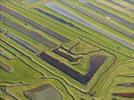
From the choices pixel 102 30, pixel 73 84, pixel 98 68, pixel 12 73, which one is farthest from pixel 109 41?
pixel 12 73

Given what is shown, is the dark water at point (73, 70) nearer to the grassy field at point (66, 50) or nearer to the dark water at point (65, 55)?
the grassy field at point (66, 50)

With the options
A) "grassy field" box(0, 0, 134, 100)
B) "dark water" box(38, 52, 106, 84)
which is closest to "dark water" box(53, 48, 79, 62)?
"grassy field" box(0, 0, 134, 100)

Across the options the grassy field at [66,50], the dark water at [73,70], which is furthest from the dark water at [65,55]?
the dark water at [73,70]

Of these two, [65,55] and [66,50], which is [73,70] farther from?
[66,50]

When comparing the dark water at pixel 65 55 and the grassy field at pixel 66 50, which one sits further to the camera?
the dark water at pixel 65 55

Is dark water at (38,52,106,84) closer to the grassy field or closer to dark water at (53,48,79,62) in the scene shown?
the grassy field

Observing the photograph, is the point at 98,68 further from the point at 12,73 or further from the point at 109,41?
the point at 12,73

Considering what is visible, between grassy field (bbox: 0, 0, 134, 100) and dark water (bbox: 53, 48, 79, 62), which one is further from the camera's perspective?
dark water (bbox: 53, 48, 79, 62)

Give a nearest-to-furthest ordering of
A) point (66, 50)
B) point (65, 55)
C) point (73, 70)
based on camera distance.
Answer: point (73, 70) < point (65, 55) < point (66, 50)

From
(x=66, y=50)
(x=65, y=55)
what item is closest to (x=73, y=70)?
(x=65, y=55)
